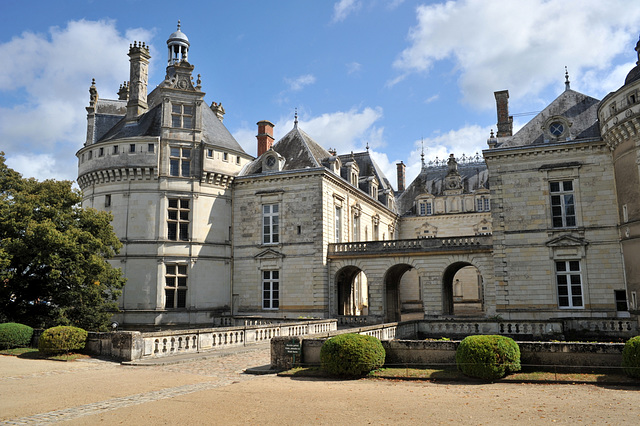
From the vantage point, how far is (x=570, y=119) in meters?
24.8

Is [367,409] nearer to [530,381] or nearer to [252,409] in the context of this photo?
[252,409]

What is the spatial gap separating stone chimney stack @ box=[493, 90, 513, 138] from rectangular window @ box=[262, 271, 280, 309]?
17480 mm

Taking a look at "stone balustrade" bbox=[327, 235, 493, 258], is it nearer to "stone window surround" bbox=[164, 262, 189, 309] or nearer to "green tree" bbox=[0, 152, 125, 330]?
"stone window surround" bbox=[164, 262, 189, 309]

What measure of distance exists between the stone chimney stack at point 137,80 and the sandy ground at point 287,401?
805 inches

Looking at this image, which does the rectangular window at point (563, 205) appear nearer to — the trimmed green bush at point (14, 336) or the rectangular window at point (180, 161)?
the rectangular window at point (180, 161)

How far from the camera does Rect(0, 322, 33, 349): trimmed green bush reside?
1714 cm

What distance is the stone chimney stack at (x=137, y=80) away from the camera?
29.9 meters

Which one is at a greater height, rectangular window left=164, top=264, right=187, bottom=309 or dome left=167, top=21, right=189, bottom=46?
dome left=167, top=21, right=189, bottom=46

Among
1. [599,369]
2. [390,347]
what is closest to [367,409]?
[390,347]

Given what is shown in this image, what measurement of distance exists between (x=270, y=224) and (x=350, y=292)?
7503mm

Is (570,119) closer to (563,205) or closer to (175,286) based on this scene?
(563,205)

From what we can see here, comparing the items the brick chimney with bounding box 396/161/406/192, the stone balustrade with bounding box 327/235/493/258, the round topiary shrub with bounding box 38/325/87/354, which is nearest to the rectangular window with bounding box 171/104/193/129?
the stone balustrade with bounding box 327/235/493/258

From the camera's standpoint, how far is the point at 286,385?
1088cm

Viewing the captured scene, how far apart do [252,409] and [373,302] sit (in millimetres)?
19783
